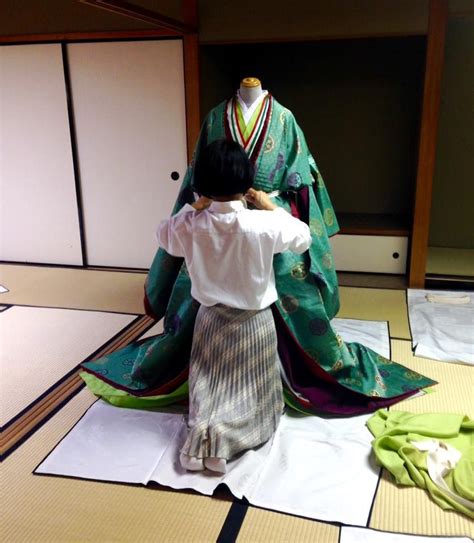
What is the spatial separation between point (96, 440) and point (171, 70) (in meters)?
2.88

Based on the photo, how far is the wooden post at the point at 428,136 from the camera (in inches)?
139

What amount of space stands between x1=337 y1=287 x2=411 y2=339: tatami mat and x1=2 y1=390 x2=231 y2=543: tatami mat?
178cm

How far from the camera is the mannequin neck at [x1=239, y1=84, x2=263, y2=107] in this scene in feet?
7.57

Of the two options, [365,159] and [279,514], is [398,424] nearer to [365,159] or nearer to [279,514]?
[279,514]

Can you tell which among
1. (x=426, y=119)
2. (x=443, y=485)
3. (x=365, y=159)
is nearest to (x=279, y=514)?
(x=443, y=485)

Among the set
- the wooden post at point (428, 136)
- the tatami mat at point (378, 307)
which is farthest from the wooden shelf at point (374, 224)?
the tatami mat at point (378, 307)

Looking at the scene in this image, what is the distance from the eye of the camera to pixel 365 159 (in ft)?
16.0

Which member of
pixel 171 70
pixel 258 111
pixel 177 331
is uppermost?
pixel 171 70

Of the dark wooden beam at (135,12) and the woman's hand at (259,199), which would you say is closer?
the woman's hand at (259,199)

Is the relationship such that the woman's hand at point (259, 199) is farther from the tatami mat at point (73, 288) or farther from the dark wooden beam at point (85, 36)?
the dark wooden beam at point (85, 36)

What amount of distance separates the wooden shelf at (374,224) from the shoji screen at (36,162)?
2.25m

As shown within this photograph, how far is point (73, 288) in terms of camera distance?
417 cm

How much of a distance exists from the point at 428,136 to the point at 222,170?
2458 mm

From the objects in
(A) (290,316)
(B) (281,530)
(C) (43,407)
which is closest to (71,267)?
(C) (43,407)
